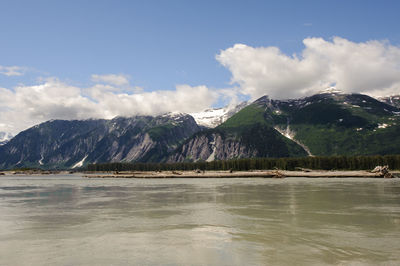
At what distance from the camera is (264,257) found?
42.4ft

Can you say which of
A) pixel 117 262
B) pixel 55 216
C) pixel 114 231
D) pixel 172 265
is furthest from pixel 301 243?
pixel 55 216

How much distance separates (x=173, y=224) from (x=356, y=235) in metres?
11.2

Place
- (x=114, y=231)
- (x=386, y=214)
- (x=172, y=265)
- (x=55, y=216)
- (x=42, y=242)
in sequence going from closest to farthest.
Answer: (x=172, y=265), (x=42, y=242), (x=114, y=231), (x=386, y=214), (x=55, y=216)

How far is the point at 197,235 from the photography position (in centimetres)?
1744

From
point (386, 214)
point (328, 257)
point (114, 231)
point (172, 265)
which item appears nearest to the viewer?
point (172, 265)

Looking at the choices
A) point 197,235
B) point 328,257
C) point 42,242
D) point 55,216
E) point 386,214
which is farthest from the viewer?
point 55,216

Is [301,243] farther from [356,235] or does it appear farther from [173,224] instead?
[173,224]

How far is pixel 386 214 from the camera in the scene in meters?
23.8

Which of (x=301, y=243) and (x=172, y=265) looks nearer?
(x=172, y=265)

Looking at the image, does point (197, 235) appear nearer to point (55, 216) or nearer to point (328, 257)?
point (328, 257)

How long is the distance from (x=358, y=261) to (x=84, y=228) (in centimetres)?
1577

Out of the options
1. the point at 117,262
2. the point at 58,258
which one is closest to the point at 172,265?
the point at 117,262

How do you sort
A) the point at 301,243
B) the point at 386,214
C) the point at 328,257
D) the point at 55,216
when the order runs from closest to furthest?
the point at 328,257 < the point at 301,243 < the point at 386,214 < the point at 55,216

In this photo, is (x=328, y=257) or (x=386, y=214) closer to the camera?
(x=328, y=257)
